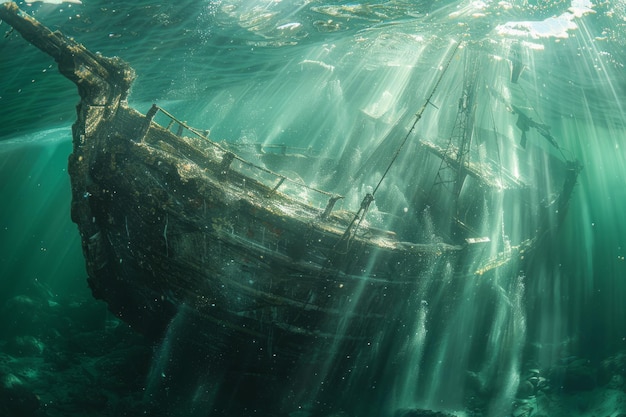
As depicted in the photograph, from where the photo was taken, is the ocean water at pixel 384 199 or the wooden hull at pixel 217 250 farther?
the ocean water at pixel 384 199

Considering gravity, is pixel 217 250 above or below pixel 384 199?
above

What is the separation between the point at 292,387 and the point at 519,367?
10.6 m

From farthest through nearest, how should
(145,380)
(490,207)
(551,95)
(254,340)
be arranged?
(551,95) < (490,207) < (145,380) < (254,340)

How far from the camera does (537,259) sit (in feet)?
61.4

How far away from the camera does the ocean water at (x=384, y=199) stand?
10672 mm

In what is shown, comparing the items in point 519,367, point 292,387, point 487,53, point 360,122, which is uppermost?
point 487,53

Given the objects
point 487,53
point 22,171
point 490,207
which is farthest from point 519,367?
point 22,171

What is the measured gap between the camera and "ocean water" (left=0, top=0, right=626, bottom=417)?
10.7 meters

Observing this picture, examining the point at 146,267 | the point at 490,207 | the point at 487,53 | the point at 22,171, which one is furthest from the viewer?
the point at 22,171

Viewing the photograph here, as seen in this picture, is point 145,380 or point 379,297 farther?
point 145,380

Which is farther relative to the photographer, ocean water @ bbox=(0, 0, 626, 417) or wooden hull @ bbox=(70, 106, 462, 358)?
ocean water @ bbox=(0, 0, 626, 417)

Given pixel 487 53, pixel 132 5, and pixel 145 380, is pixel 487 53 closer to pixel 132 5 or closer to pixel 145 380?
pixel 132 5

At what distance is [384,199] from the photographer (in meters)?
15.3

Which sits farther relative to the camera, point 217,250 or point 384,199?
point 384,199
